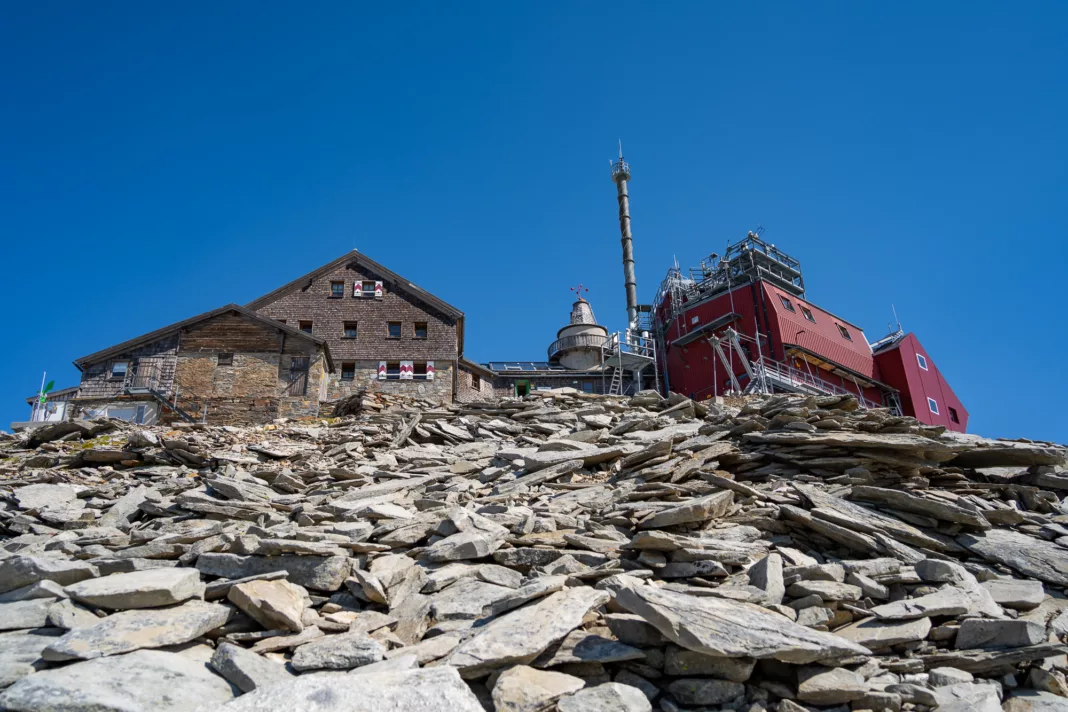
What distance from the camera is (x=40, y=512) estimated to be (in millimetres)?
12609

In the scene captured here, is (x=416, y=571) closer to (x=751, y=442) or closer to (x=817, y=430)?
(x=751, y=442)

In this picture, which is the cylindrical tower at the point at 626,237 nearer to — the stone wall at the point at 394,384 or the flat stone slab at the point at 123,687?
the stone wall at the point at 394,384

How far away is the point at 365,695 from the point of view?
5.03 meters

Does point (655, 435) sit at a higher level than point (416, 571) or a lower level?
higher

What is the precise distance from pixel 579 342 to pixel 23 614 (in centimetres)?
4573

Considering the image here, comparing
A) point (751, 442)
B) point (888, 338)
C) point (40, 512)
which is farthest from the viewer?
point (888, 338)

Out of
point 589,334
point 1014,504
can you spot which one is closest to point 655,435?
point 1014,504

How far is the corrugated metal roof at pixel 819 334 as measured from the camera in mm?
42344

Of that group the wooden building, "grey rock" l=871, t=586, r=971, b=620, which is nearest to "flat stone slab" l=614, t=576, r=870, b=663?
"grey rock" l=871, t=586, r=971, b=620

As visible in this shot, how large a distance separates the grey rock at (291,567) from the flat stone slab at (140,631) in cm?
101

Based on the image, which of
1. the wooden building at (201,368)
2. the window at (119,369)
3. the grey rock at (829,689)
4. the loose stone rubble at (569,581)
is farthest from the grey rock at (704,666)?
the window at (119,369)

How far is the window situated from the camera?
34.0 m

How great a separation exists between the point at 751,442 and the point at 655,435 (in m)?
3.21

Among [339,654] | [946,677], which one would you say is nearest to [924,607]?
[946,677]
